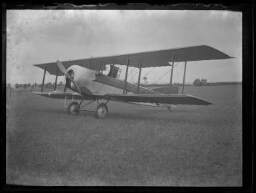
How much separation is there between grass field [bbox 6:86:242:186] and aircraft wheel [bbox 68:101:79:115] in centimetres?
23

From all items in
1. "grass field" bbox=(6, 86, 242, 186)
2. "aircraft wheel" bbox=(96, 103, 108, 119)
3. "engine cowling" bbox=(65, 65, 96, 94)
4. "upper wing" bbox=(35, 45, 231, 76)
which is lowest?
"grass field" bbox=(6, 86, 242, 186)

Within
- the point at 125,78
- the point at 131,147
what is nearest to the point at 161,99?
the point at 125,78

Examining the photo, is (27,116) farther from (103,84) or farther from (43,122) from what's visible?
(103,84)

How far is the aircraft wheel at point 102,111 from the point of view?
2.71m

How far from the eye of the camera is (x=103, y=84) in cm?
358

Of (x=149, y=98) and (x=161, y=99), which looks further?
(x=149, y=98)

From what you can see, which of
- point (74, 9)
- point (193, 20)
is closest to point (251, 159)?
point (193, 20)

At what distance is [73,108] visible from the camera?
2.85 meters

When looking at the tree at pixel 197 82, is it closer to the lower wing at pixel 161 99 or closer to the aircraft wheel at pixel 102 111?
the lower wing at pixel 161 99

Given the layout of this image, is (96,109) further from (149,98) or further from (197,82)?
(197,82)

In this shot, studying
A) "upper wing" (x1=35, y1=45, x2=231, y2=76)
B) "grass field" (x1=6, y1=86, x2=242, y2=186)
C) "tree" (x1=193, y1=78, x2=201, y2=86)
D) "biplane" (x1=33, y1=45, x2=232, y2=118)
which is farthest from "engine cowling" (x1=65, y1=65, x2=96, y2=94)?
"tree" (x1=193, y1=78, x2=201, y2=86)

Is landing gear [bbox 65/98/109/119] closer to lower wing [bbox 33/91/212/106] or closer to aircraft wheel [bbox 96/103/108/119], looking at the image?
aircraft wheel [bbox 96/103/108/119]

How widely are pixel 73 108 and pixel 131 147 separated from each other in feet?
3.30

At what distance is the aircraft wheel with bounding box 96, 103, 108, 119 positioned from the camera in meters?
2.71
